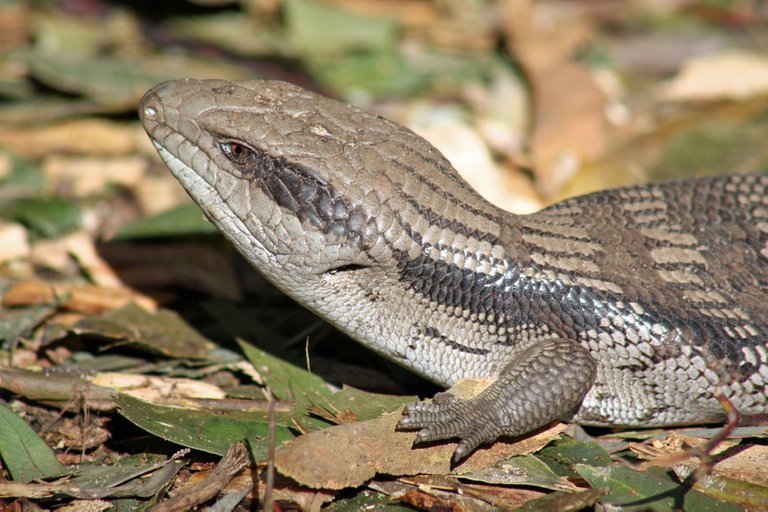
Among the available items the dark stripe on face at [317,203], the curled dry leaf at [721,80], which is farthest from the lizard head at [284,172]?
the curled dry leaf at [721,80]

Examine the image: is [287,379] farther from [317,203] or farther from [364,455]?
[317,203]

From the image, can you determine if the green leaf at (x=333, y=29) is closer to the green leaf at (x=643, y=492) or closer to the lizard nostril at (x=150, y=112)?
the lizard nostril at (x=150, y=112)

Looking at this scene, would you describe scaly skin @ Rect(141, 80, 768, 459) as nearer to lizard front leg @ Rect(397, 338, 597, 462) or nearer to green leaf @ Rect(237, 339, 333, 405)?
lizard front leg @ Rect(397, 338, 597, 462)

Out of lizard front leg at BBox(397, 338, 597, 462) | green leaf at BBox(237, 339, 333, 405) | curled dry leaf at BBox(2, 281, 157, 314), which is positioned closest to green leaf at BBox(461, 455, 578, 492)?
lizard front leg at BBox(397, 338, 597, 462)

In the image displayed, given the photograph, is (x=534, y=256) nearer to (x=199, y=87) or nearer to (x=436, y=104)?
(x=199, y=87)

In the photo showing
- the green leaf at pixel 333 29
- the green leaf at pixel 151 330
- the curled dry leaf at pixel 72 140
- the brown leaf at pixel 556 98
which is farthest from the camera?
the green leaf at pixel 333 29

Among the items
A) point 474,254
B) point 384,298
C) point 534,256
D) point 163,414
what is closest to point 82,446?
point 163,414
